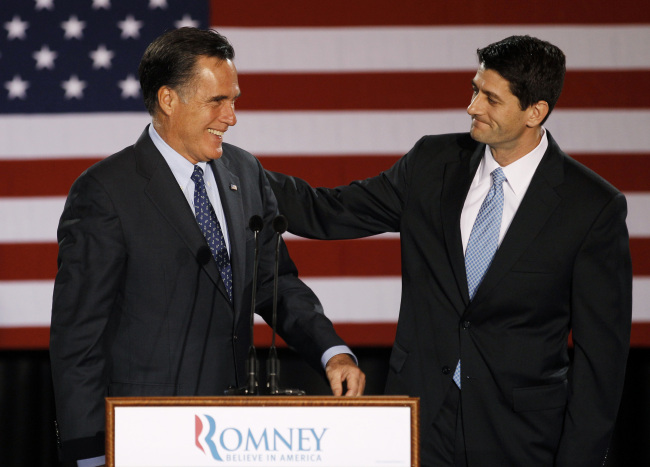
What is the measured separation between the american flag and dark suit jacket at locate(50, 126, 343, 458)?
168cm

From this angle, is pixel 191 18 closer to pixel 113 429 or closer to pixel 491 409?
pixel 491 409

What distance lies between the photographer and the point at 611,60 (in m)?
3.74

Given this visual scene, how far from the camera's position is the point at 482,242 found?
7.22 ft

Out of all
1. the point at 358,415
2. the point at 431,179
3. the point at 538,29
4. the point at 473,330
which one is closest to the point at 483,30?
the point at 538,29

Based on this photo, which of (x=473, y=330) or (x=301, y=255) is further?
(x=301, y=255)

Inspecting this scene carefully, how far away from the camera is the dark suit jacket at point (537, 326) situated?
2.14 meters

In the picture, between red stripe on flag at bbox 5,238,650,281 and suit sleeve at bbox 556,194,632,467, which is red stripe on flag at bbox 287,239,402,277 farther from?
suit sleeve at bbox 556,194,632,467

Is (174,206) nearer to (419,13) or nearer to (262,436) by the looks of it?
(262,436)

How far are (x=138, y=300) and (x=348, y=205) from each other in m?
0.74

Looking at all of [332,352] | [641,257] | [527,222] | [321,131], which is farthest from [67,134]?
[641,257]

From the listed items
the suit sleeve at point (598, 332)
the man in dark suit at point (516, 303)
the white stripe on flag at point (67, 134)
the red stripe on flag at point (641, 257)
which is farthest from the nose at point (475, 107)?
the white stripe on flag at point (67, 134)

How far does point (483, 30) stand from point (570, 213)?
1.78m

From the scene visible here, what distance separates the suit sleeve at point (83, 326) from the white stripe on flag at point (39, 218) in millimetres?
1842

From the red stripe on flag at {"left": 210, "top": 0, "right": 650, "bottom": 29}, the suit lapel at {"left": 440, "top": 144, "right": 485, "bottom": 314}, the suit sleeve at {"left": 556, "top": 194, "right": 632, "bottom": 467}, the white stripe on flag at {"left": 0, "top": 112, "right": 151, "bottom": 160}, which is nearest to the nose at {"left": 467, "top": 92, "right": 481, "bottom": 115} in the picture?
the suit lapel at {"left": 440, "top": 144, "right": 485, "bottom": 314}
